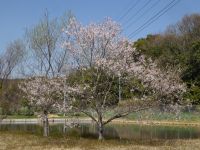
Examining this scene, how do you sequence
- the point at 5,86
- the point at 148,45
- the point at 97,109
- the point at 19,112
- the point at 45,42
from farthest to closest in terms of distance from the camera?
the point at 148,45, the point at 19,112, the point at 5,86, the point at 45,42, the point at 97,109

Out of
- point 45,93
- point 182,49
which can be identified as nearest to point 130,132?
point 45,93

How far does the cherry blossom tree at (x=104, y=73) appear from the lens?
25297 millimetres

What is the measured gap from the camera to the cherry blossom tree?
83.0 feet

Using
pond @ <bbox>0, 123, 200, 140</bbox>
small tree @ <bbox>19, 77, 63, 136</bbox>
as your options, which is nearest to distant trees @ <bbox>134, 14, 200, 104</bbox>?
pond @ <bbox>0, 123, 200, 140</bbox>

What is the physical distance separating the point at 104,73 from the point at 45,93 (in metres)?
6.26

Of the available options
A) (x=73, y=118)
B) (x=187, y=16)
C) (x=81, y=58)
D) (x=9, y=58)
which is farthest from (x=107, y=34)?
(x=187, y=16)

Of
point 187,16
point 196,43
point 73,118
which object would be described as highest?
point 187,16

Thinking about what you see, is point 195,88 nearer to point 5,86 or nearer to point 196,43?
point 196,43

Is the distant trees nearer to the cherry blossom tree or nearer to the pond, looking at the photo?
the pond

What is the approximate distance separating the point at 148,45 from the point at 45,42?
154 ft

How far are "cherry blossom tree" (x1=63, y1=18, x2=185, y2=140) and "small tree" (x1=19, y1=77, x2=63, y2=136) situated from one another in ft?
6.43

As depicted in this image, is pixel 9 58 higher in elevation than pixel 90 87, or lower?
higher

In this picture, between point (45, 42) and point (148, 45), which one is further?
point (148, 45)

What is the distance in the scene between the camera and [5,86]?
2034 inches
